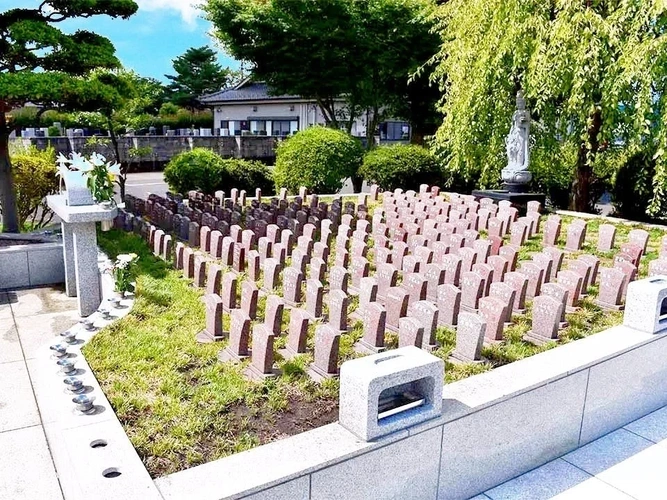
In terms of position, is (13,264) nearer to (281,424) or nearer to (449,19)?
(281,424)

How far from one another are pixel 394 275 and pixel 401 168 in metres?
10.1

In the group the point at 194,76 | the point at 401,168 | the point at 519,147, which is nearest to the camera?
the point at 519,147

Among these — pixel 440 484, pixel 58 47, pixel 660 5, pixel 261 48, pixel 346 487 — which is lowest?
pixel 440 484

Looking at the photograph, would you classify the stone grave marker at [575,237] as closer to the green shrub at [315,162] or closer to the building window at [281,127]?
the green shrub at [315,162]

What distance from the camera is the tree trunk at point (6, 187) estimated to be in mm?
9641

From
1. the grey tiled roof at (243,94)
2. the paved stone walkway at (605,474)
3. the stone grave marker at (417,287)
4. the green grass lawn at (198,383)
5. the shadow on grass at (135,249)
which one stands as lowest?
the paved stone walkway at (605,474)

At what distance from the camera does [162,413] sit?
4.18m

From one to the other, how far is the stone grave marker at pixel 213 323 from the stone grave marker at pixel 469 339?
2.23 meters

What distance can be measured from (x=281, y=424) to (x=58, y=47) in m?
7.81

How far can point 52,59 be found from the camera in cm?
911

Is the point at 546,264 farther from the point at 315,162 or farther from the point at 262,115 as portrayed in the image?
the point at 262,115

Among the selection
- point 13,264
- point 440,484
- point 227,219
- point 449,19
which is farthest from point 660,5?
point 13,264

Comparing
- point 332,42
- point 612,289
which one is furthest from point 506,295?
point 332,42

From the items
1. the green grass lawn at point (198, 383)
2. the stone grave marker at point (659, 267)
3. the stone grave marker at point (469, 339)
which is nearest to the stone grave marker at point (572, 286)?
the green grass lawn at point (198, 383)
